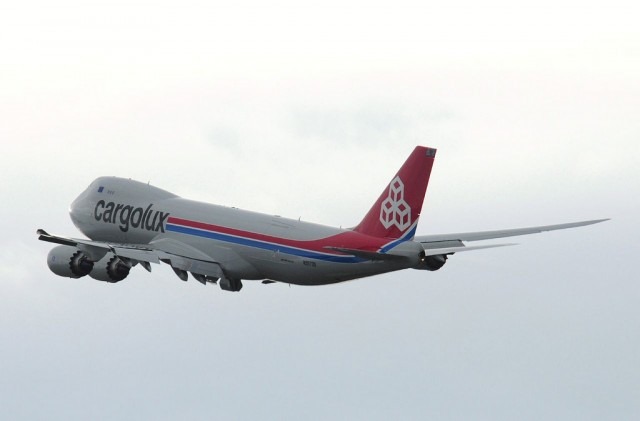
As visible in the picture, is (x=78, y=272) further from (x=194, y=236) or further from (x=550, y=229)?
(x=550, y=229)

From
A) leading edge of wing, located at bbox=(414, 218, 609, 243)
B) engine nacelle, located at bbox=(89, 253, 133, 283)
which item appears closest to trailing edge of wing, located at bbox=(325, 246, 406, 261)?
leading edge of wing, located at bbox=(414, 218, 609, 243)

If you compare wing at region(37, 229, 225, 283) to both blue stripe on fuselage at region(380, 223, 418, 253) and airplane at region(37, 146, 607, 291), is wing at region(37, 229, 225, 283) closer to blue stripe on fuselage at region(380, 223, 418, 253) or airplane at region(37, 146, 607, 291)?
airplane at region(37, 146, 607, 291)

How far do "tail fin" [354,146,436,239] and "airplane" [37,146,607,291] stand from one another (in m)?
0.05

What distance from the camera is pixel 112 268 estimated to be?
74.9 m

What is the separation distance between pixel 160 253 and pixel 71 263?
6.16m

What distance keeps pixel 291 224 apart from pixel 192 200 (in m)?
8.05

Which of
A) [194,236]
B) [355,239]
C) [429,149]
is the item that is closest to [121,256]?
[194,236]

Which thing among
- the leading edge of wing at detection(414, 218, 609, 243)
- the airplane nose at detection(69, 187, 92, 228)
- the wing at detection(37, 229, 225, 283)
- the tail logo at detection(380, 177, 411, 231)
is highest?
the airplane nose at detection(69, 187, 92, 228)

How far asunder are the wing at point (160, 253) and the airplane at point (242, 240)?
0.16ft

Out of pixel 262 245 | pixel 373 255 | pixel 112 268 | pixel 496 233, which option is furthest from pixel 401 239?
pixel 112 268

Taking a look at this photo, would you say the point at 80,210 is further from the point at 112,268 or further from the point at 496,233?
the point at 496,233

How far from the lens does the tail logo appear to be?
221 ft

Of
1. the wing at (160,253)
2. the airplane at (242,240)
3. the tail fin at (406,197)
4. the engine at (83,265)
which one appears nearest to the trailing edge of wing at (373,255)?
the airplane at (242,240)

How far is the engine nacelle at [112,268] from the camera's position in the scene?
74.8m
